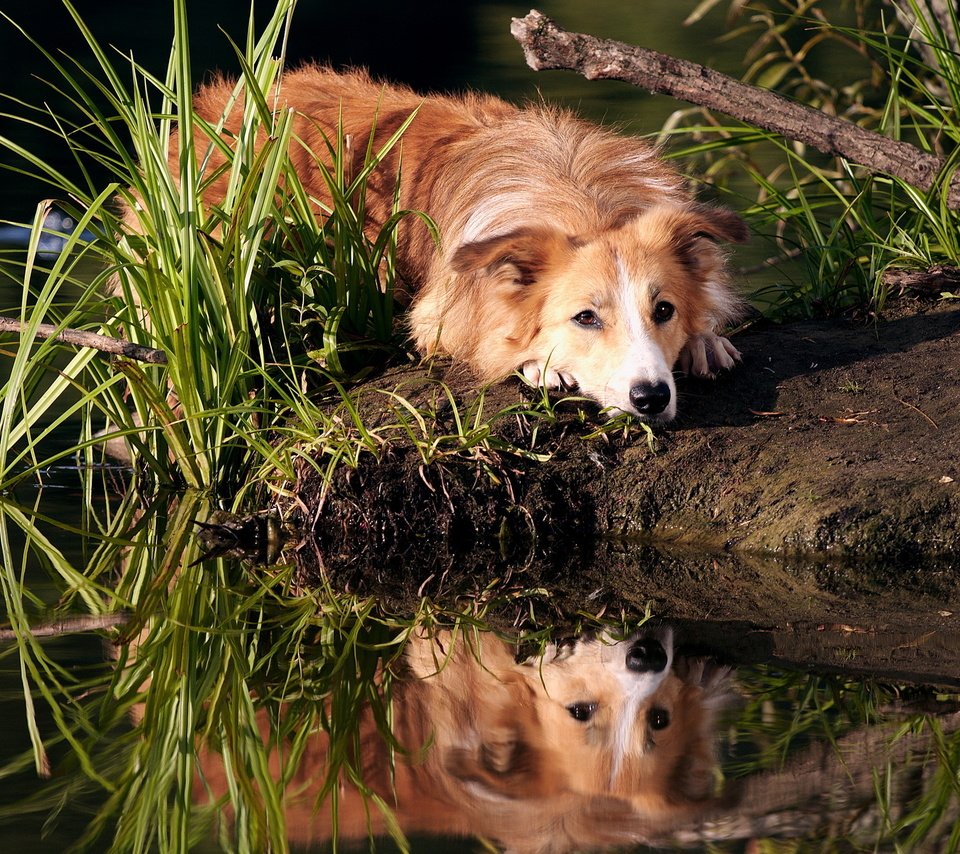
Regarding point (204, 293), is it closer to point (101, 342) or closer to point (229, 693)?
point (101, 342)

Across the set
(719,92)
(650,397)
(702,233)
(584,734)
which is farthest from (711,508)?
(719,92)

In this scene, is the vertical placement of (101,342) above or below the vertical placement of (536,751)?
above

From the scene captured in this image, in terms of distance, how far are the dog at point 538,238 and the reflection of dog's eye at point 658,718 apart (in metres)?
1.39

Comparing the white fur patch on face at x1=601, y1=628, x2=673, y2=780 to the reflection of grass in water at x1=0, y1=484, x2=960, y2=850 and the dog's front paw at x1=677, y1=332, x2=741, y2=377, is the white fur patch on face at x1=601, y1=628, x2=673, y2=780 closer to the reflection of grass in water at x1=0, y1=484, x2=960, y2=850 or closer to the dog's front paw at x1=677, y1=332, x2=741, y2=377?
the reflection of grass in water at x1=0, y1=484, x2=960, y2=850

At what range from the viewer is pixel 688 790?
240cm

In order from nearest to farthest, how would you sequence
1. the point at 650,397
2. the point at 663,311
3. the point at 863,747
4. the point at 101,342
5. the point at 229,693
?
the point at 863,747 → the point at 229,693 → the point at 650,397 → the point at 101,342 → the point at 663,311

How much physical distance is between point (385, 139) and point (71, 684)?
2901 mm

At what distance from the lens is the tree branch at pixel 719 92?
189 inches

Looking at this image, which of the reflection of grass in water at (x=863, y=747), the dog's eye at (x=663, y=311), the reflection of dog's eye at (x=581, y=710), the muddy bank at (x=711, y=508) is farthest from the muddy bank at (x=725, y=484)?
the reflection of dog's eye at (x=581, y=710)

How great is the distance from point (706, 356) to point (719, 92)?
1126 millimetres

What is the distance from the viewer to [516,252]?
4348mm

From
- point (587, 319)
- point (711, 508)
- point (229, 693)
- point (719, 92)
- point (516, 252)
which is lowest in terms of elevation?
point (229, 693)

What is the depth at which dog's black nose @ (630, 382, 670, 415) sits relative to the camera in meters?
3.99

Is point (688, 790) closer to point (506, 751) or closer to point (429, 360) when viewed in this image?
point (506, 751)
